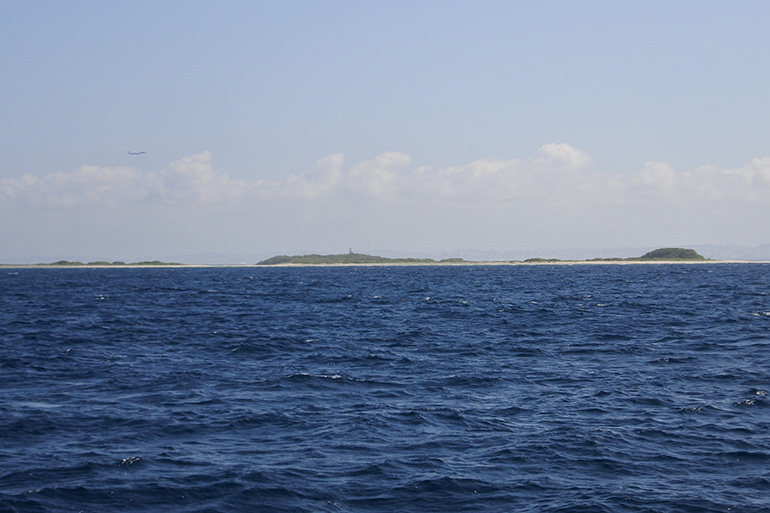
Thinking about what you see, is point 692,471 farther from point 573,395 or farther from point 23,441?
point 23,441

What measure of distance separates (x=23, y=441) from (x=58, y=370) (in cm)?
1249

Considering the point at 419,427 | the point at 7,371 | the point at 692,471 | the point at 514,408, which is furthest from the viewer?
the point at 7,371

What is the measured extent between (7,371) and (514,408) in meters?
22.8

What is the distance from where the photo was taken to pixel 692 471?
663 inches

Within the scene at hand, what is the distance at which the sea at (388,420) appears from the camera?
50.5ft

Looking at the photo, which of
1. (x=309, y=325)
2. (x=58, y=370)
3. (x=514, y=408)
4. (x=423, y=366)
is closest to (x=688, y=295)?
(x=309, y=325)

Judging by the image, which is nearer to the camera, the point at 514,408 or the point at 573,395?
the point at 514,408

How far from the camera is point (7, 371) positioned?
30719mm

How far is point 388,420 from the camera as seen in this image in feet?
71.7

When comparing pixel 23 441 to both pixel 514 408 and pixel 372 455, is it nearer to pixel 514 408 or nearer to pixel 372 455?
pixel 372 455

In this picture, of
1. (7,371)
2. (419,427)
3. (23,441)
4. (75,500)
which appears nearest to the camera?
(75,500)

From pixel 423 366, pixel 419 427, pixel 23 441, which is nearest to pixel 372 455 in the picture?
pixel 419 427

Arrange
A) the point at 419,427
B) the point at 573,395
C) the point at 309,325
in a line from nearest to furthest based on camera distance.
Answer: the point at 419,427 → the point at 573,395 → the point at 309,325

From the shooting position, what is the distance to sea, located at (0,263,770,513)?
1540cm
